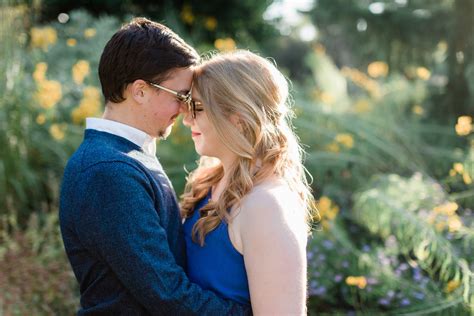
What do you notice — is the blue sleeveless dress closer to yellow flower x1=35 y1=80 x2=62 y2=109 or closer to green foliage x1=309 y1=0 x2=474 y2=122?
yellow flower x1=35 y1=80 x2=62 y2=109

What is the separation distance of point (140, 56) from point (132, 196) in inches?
18.0

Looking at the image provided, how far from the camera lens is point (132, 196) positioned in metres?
1.68

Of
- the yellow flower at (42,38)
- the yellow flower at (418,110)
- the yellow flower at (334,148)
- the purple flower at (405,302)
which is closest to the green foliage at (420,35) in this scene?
the yellow flower at (418,110)

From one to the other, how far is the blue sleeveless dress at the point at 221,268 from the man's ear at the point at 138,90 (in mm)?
496

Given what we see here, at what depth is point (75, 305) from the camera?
11.4 feet

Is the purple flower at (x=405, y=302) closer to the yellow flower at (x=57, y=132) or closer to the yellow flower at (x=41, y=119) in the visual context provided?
the yellow flower at (x=57, y=132)

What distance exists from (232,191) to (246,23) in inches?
279

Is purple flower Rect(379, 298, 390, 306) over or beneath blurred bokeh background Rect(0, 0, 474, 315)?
beneath

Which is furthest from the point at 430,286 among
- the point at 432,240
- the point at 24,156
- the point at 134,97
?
the point at 24,156

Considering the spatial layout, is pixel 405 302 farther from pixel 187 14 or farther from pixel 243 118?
pixel 187 14

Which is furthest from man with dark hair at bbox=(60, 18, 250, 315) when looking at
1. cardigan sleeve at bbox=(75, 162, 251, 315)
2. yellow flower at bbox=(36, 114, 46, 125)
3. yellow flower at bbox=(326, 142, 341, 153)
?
yellow flower at bbox=(326, 142, 341, 153)

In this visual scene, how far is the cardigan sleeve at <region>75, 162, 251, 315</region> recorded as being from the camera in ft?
5.41

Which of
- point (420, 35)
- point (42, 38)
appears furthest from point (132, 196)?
point (420, 35)

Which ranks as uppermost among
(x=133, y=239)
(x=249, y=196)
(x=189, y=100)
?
(x=189, y=100)
